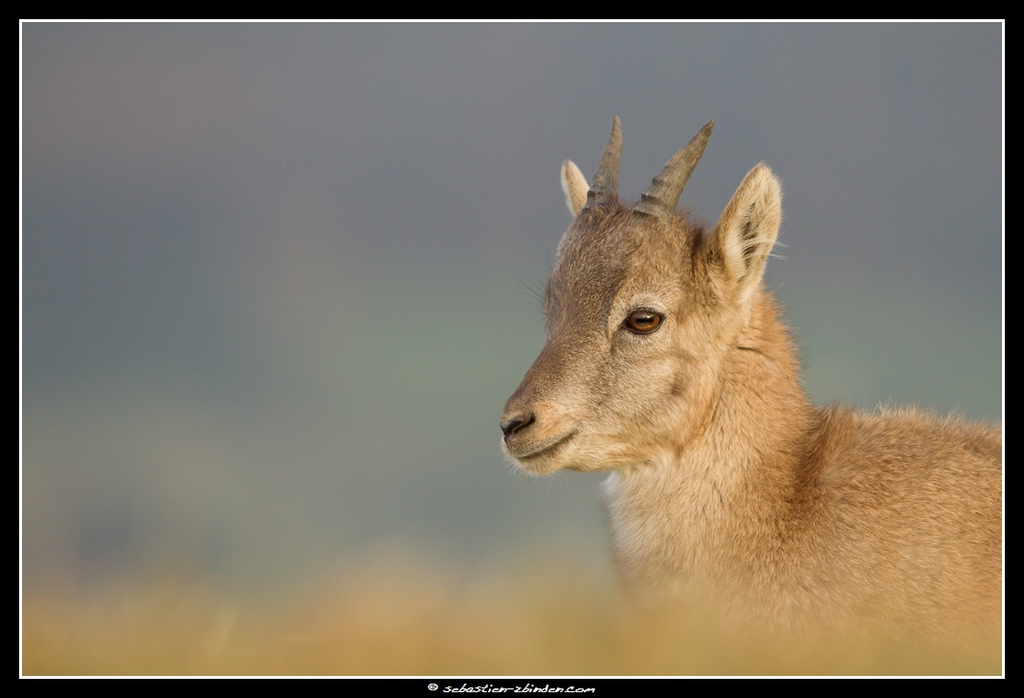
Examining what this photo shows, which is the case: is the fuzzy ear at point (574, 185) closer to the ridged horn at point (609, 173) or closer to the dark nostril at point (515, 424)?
the ridged horn at point (609, 173)

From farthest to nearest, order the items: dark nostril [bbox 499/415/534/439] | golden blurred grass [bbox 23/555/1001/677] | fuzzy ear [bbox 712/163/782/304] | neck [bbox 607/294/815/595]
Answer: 1. fuzzy ear [bbox 712/163/782/304]
2. neck [bbox 607/294/815/595]
3. dark nostril [bbox 499/415/534/439]
4. golden blurred grass [bbox 23/555/1001/677]

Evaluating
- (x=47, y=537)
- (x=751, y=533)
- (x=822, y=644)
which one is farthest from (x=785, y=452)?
(x=47, y=537)

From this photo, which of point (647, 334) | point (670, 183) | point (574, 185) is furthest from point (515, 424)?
point (574, 185)

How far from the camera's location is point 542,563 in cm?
721

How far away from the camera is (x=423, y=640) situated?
19.3ft

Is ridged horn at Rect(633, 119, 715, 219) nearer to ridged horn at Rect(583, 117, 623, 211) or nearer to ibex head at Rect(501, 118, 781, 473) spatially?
ibex head at Rect(501, 118, 781, 473)

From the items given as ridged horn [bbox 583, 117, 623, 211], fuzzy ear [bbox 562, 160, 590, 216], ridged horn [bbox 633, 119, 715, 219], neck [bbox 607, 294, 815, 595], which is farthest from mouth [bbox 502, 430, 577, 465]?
fuzzy ear [bbox 562, 160, 590, 216]

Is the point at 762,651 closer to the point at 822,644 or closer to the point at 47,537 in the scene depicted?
the point at 822,644

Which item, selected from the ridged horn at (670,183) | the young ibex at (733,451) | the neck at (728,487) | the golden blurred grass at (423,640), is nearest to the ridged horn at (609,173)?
the young ibex at (733,451)

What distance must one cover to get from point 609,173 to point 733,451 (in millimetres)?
2327

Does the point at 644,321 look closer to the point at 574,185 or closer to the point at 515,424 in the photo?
the point at 515,424

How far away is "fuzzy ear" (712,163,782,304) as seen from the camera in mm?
7582

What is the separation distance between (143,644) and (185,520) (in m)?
4.93

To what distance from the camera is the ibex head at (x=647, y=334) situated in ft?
24.6
